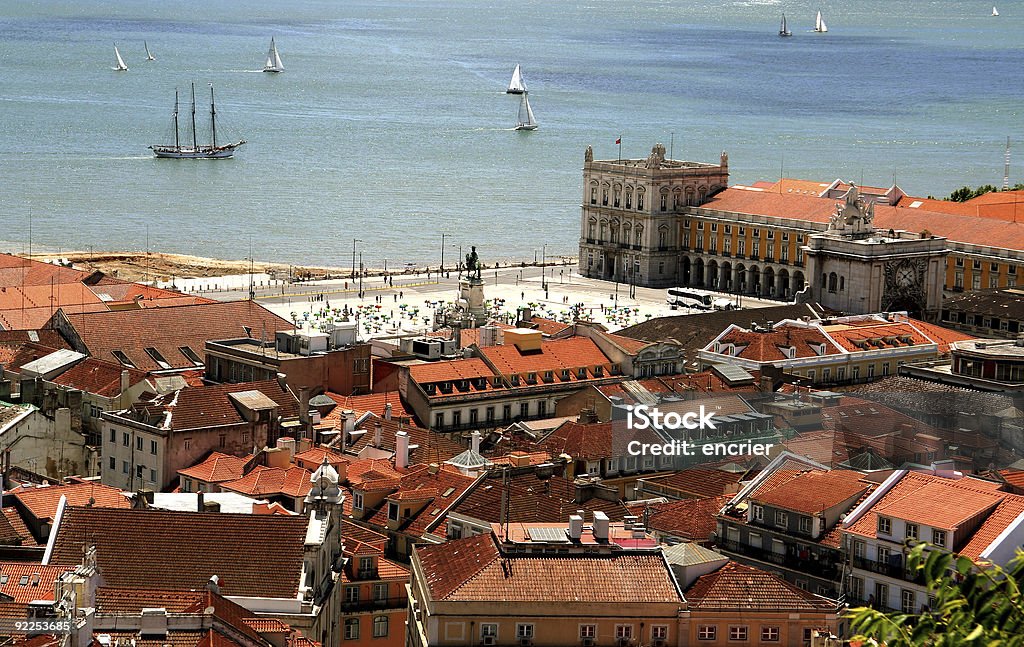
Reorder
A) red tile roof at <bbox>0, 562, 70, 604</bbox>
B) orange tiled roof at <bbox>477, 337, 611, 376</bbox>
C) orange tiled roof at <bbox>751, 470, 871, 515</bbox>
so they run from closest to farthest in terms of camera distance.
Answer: red tile roof at <bbox>0, 562, 70, 604</bbox>, orange tiled roof at <bbox>751, 470, 871, 515</bbox>, orange tiled roof at <bbox>477, 337, 611, 376</bbox>

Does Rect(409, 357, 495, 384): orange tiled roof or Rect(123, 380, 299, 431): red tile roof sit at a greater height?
Rect(123, 380, 299, 431): red tile roof

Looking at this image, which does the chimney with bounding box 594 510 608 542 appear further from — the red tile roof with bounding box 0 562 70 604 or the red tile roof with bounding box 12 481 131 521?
the red tile roof with bounding box 12 481 131 521

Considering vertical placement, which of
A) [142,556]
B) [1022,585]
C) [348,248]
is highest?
[1022,585]

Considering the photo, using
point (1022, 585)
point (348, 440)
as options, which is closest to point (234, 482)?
point (348, 440)

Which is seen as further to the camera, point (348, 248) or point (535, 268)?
point (348, 248)

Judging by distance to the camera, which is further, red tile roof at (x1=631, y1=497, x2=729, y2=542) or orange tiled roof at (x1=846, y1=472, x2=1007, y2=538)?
red tile roof at (x1=631, y1=497, x2=729, y2=542)

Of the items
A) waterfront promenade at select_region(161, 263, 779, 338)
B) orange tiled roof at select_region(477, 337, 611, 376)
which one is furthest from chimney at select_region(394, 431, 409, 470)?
waterfront promenade at select_region(161, 263, 779, 338)

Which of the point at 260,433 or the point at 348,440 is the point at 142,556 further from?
the point at 348,440
